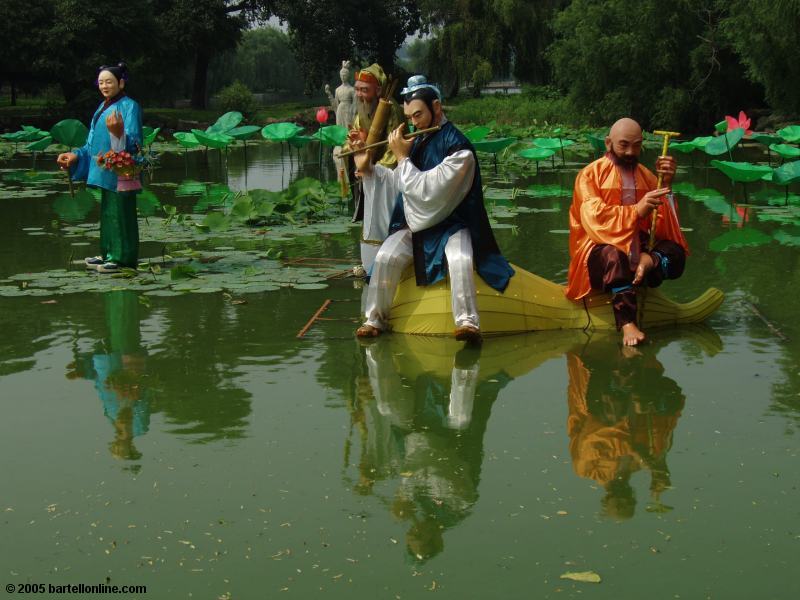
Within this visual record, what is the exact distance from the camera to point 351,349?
5395 millimetres

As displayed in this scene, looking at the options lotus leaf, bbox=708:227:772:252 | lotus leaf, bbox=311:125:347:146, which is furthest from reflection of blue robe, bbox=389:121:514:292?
lotus leaf, bbox=311:125:347:146

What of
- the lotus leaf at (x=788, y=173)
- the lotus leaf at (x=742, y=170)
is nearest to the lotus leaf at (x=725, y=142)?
the lotus leaf at (x=742, y=170)

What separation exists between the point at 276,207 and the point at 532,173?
20.0 feet

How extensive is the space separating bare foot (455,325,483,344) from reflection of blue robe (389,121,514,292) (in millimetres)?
301

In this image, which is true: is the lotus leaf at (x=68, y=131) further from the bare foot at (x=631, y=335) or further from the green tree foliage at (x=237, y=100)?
the green tree foliage at (x=237, y=100)

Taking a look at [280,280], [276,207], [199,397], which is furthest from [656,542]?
[276,207]

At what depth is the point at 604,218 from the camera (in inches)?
216

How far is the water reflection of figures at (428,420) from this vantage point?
11.2 feet

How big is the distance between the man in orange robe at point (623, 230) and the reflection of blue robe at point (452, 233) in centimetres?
43

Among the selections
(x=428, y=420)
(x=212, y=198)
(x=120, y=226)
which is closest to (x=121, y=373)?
(x=428, y=420)

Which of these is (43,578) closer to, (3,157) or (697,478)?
(697,478)

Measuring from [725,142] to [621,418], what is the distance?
9.14 metres

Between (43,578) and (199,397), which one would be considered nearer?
→ (43,578)

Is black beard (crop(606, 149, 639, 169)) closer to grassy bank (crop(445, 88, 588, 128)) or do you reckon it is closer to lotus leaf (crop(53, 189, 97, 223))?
lotus leaf (crop(53, 189, 97, 223))
